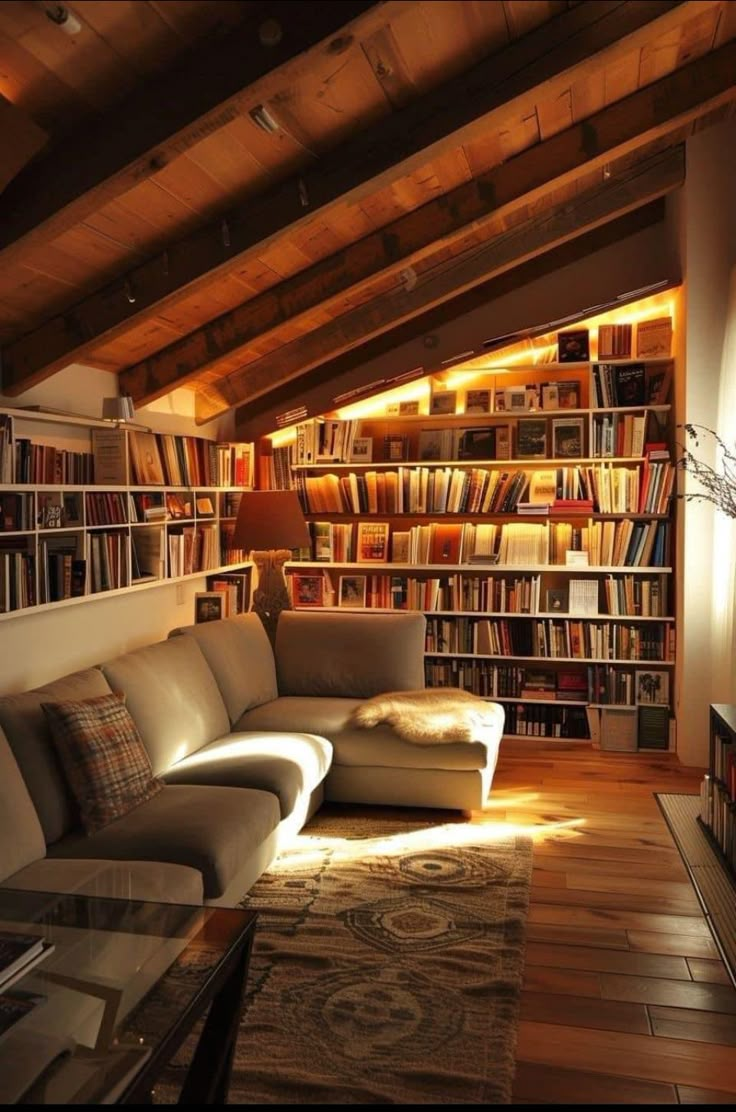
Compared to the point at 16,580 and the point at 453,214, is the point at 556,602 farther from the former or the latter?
the point at 16,580

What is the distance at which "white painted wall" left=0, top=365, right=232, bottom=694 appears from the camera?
3.87 metres

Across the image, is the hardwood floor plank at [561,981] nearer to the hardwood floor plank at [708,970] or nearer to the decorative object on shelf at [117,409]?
the hardwood floor plank at [708,970]

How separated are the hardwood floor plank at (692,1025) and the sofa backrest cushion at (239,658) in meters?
2.46

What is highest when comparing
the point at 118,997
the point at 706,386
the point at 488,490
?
the point at 706,386

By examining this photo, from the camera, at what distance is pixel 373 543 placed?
20.3ft

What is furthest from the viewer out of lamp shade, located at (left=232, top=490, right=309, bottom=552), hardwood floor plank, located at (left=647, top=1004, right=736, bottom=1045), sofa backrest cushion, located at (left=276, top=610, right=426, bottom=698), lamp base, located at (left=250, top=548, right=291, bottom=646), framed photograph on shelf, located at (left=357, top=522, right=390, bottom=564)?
framed photograph on shelf, located at (left=357, top=522, right=390, bottom=564)

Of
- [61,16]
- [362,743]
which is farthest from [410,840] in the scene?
[61,16]

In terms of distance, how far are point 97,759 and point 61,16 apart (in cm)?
222

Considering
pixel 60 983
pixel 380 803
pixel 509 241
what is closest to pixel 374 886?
pixel 380 803

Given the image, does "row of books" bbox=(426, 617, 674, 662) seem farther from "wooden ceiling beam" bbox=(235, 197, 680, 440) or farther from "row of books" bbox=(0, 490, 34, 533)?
"row of books" bbox=(0, 490, 34, 533)

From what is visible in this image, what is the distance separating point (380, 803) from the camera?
4492 millimetres

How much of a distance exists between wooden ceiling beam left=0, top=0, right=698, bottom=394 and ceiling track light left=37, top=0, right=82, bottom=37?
725 mm

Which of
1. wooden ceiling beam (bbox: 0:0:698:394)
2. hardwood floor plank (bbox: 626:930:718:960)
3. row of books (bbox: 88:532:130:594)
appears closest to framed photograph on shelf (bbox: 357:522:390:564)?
row of books (bbox: 88:532:130:594)

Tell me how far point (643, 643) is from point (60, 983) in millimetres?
4309
